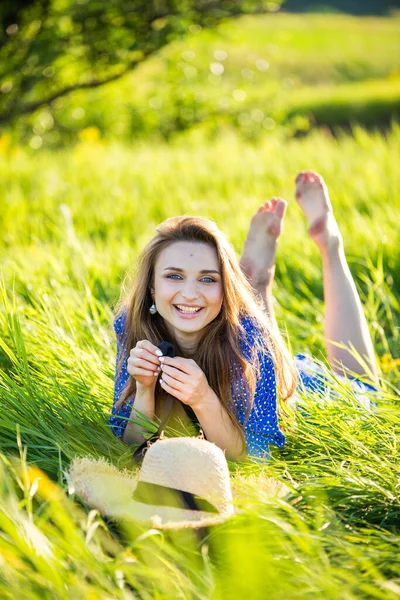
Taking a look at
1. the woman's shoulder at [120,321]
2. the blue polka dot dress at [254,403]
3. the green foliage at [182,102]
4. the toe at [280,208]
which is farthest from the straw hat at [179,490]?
the green foliage at [182,102]

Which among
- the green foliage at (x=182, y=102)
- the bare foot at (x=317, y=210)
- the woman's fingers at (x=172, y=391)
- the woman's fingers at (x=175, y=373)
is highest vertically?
the woman's fingers at (x=175, y=373)

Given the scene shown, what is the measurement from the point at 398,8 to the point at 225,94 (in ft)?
88.7

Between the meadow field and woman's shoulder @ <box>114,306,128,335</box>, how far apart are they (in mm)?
192

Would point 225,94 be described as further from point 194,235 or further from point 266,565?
point 266,565

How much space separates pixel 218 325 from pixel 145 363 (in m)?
0.28

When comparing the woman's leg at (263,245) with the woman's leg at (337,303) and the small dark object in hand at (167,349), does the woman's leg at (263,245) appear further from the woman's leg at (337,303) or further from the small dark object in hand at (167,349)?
the small dark object in hand at (167,349)

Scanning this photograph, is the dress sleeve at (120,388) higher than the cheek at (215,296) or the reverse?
the reverse

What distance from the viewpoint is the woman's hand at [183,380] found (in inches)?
78.7

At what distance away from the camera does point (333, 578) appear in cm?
151

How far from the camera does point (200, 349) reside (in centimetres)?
224

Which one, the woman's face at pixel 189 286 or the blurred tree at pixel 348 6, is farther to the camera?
the blurred tree at pixel 348 6

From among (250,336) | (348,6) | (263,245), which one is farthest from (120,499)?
(348,6)

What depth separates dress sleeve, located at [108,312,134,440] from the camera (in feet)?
7.30

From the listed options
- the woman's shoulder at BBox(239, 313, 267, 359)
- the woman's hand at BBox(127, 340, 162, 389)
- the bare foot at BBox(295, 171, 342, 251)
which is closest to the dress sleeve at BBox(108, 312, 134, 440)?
the woman's hand at BBox(127, 340, 162, 389)
